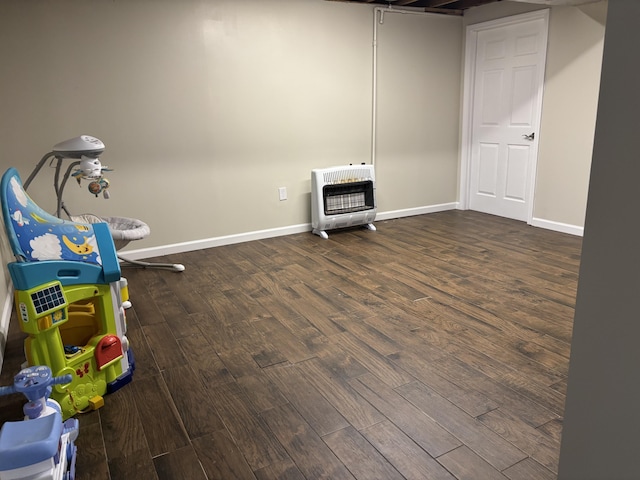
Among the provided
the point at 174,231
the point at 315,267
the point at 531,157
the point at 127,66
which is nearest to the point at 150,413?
the point at 315,267

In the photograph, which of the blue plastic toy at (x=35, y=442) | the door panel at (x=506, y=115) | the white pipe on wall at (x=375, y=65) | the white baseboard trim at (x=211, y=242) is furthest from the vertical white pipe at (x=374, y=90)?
the blue plastic toy at (x=35, y=442)

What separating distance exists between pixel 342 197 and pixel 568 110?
2.26m

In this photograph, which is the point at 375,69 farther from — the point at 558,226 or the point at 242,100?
the point at 558,226

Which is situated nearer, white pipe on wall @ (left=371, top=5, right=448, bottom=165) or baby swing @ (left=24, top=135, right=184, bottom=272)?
baby swing @ (left=24, top=135, right=184, bottom=272)

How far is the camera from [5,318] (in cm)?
277

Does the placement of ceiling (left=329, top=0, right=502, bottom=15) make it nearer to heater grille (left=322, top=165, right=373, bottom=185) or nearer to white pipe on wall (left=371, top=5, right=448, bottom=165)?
white pipe on wall (left=371, top=5, right=448, bottom=165)

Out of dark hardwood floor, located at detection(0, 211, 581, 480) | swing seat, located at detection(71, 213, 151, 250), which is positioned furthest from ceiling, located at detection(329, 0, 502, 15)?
swing seat, located at detection(71, 213, 151, 250)

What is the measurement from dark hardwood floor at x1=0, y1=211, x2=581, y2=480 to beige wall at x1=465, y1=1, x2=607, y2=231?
2.94 ft

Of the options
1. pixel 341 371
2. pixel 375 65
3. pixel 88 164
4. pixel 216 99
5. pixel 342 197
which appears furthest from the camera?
pixel 375 65

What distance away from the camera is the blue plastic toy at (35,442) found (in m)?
1.27

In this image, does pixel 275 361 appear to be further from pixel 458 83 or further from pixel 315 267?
pixel 458 83

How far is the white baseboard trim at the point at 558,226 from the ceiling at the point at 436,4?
2284mm

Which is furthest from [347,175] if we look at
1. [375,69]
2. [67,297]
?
[67,297]

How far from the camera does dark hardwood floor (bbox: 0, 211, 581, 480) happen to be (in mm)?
1701
